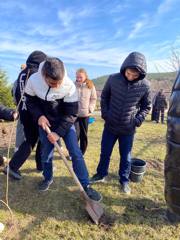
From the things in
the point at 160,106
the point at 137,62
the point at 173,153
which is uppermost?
the point at 137,62

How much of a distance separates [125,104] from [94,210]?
1.37 m

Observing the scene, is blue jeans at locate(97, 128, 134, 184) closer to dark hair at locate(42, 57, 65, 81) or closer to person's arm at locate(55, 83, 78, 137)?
person's arm at locate(55, 83, 78, 137)

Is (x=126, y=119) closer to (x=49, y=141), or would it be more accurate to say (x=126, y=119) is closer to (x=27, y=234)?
(x=49, y=141)

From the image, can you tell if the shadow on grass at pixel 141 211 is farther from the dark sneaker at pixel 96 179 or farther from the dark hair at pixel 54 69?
the dark hair at pixel 54 69

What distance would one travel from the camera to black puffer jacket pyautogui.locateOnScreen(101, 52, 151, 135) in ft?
11.6

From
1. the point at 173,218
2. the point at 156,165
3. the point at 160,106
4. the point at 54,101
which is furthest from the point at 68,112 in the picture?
the point at 160,106

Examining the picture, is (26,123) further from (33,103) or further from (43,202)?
(43,202)

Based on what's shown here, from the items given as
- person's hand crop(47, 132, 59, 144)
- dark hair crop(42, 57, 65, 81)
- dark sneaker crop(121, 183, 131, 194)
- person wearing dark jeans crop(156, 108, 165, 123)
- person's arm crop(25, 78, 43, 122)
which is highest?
dark hair crop(42, 57, 65, 81)

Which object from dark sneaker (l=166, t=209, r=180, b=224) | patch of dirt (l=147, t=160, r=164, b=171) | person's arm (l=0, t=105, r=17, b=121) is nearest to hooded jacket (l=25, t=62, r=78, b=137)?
person's arm (l=0, t=105, r=17, b=121)

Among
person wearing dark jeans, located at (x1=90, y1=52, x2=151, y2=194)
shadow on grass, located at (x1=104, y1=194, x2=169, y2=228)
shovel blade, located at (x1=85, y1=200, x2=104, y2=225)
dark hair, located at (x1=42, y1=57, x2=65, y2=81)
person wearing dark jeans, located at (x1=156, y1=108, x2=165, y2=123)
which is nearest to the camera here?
dark hair, located at (x1=42, y1=57, x2=65, y2=81)

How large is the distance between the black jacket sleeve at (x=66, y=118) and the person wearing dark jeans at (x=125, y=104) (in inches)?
23.5

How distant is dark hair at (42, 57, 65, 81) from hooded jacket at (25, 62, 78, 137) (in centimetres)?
20

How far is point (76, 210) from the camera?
3.39 meters

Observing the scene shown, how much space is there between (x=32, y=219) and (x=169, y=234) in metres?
1.56
